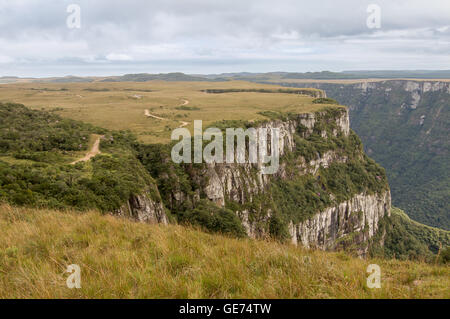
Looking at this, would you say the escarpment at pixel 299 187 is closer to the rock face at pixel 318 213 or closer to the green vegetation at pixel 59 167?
the rock face at pixel 318 213

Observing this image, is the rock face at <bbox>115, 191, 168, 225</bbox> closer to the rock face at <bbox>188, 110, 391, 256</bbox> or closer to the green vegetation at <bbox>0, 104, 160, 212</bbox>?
the green vegetation at <bbox>0, 104, 160, 212</bbox>

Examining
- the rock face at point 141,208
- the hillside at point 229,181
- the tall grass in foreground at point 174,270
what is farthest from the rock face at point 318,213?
the tall grass in foreground at point 174,270

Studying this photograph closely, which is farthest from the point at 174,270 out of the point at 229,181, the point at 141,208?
the point at 229,181

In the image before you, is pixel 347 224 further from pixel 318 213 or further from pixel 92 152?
pixel 92 152

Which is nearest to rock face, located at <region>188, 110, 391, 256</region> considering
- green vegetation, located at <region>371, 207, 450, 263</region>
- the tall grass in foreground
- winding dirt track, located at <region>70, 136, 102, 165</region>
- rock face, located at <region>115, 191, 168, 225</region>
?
green vegetation, located at <region>371, 207, 450, 263</region>
